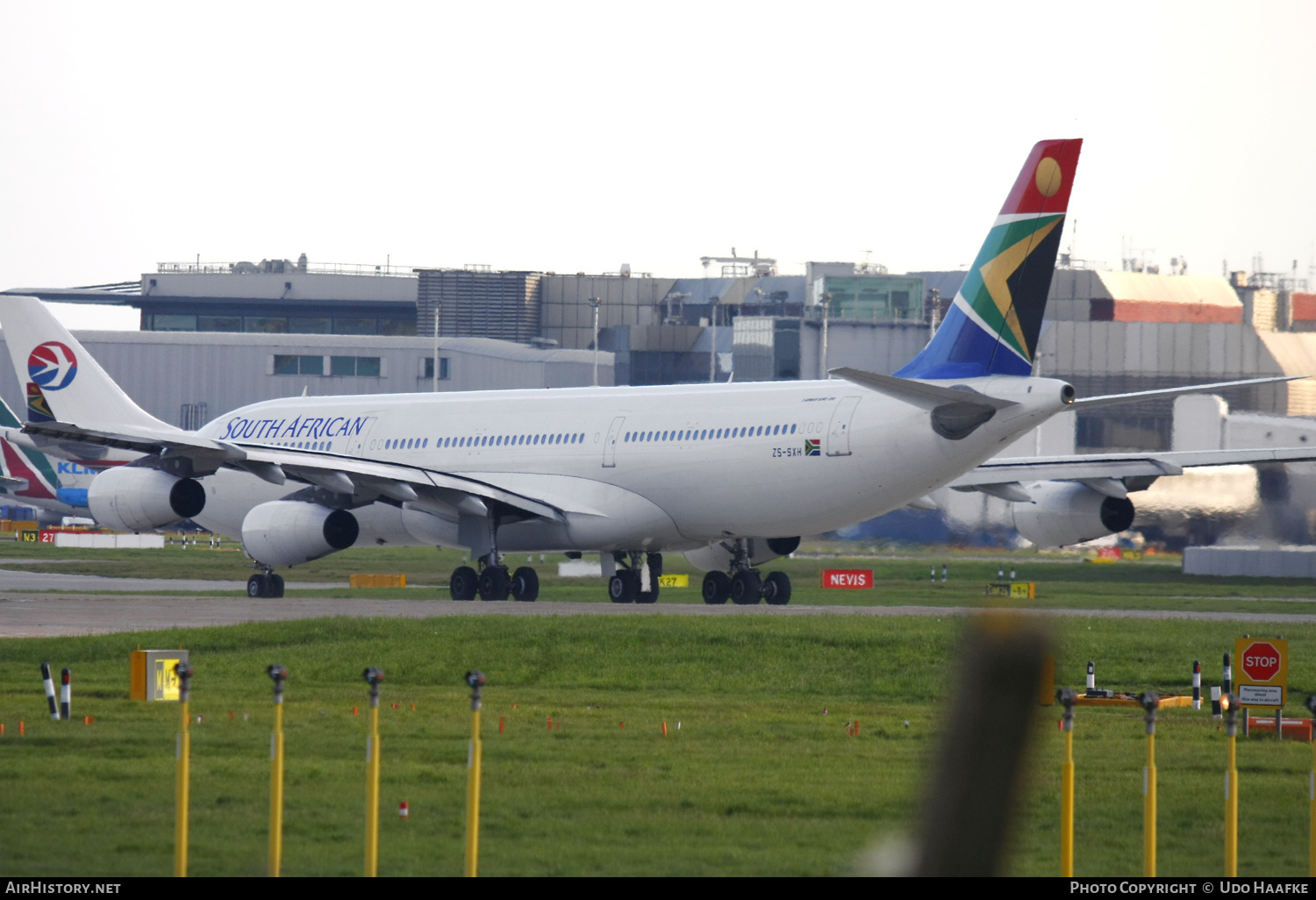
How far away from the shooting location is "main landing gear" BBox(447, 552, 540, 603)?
1344 inches

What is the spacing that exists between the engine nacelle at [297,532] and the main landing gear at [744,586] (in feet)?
24.4

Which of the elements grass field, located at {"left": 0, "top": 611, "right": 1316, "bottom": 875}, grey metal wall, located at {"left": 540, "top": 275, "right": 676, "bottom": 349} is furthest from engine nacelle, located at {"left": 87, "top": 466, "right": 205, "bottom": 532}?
grey metal wall, located at {"left": 540, "top": 275, "right": 676, "bottom": 349}

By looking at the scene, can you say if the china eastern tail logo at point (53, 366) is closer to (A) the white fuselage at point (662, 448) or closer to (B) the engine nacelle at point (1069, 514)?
(A) the white fuselage at point (662, 448)

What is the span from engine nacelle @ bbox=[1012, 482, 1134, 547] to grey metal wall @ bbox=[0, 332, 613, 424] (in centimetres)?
4969

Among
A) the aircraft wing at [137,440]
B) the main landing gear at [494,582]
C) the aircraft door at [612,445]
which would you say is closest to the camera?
the aircraft wing at [137,440]

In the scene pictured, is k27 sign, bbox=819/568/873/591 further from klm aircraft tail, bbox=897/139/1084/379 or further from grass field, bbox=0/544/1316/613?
klm aircraft tail, bbox=897/139/1084/379

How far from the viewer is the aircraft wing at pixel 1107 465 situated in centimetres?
3441

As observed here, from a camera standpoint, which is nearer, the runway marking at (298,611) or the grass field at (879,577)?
the runway marking at (298,611)

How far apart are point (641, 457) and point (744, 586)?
364 cm

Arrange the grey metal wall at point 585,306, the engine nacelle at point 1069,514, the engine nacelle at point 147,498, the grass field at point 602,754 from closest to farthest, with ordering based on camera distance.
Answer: the grass field at point 602,754 < the engine nacelle at point 147,498 < the engine nacelle at point 1069,514 < the grey metal wall at point 585,306

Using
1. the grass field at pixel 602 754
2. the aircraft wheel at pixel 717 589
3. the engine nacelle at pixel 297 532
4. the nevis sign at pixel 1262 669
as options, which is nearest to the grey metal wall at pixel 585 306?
the aircraft wheel at pixel 717 589

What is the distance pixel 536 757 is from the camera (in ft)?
48.0

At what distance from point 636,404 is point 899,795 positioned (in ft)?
71.2

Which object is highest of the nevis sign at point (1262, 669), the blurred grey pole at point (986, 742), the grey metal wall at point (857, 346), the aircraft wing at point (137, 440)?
the grey metal wall at point (857, 346)
